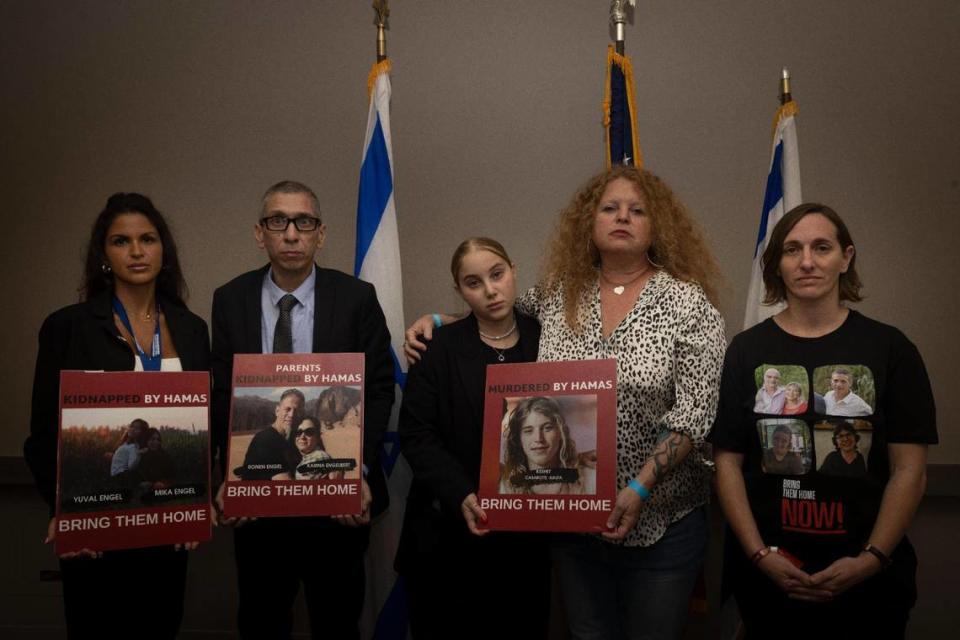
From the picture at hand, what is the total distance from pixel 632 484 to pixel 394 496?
128 cm

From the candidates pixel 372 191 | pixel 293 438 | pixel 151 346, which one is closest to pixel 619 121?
pixel 372 191

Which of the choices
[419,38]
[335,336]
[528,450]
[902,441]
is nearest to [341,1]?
[419,38]

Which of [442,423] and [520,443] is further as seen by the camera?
[442,423]

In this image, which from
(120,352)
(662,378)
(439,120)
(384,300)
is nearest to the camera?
(662,378)

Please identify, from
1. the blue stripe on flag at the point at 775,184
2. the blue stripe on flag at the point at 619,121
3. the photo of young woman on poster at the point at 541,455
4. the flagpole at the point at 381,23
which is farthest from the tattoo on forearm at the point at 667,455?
the flagpole at the point at 381,23

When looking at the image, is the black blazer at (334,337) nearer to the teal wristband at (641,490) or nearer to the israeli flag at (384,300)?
the israeli flag at (384,300)

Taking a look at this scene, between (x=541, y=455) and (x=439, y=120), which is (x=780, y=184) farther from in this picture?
(x=541, y=455)

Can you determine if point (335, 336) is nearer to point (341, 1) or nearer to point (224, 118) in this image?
point (224, 118)

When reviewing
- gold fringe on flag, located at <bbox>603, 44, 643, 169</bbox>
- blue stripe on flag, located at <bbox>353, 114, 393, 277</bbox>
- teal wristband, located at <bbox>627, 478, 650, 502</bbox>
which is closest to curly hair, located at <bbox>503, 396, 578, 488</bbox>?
teal wristband, located at <bbox>627, 478, 650, 502</bbox>

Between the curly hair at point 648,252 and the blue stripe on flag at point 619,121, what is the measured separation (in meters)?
0.89

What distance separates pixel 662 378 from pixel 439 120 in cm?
228

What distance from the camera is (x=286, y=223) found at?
2.19 meters

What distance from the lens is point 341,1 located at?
3.63 m

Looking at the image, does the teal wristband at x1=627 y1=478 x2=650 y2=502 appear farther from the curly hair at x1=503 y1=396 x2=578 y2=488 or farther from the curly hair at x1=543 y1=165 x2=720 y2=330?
the curly hair at x1=543 y1=165 x2=720 y2=330
